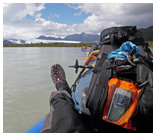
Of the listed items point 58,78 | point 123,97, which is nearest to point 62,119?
point 123,97

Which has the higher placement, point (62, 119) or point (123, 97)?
point (123, 97)

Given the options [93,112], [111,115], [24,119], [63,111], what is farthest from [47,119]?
[24,119]

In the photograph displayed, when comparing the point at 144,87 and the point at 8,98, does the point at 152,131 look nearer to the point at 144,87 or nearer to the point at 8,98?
the point at 144,87

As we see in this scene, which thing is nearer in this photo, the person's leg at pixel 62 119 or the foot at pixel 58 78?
the person's leg at pixel 62 119

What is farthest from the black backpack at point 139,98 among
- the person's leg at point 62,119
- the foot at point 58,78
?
the foot at point 58,78

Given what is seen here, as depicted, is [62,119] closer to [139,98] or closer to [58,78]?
[139,98]

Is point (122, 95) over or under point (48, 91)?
over

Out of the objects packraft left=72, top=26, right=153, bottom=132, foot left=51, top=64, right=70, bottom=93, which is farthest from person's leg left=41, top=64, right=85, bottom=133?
foot left=51, top=64, right=70, bottom=93

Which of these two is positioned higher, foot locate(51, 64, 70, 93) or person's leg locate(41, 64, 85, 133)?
foot locate(51, 64, 70, 93)

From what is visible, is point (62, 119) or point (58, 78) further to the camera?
point (58, 78)

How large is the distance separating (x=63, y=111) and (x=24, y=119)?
3.00 feet

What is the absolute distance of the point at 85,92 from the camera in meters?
1.05

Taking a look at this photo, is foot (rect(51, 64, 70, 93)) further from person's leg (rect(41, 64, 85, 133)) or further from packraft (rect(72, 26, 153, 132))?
packraft (rect(72, 26, 153, 132))

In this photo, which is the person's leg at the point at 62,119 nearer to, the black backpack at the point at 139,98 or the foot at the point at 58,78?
the black backpack at the point at 139,98
